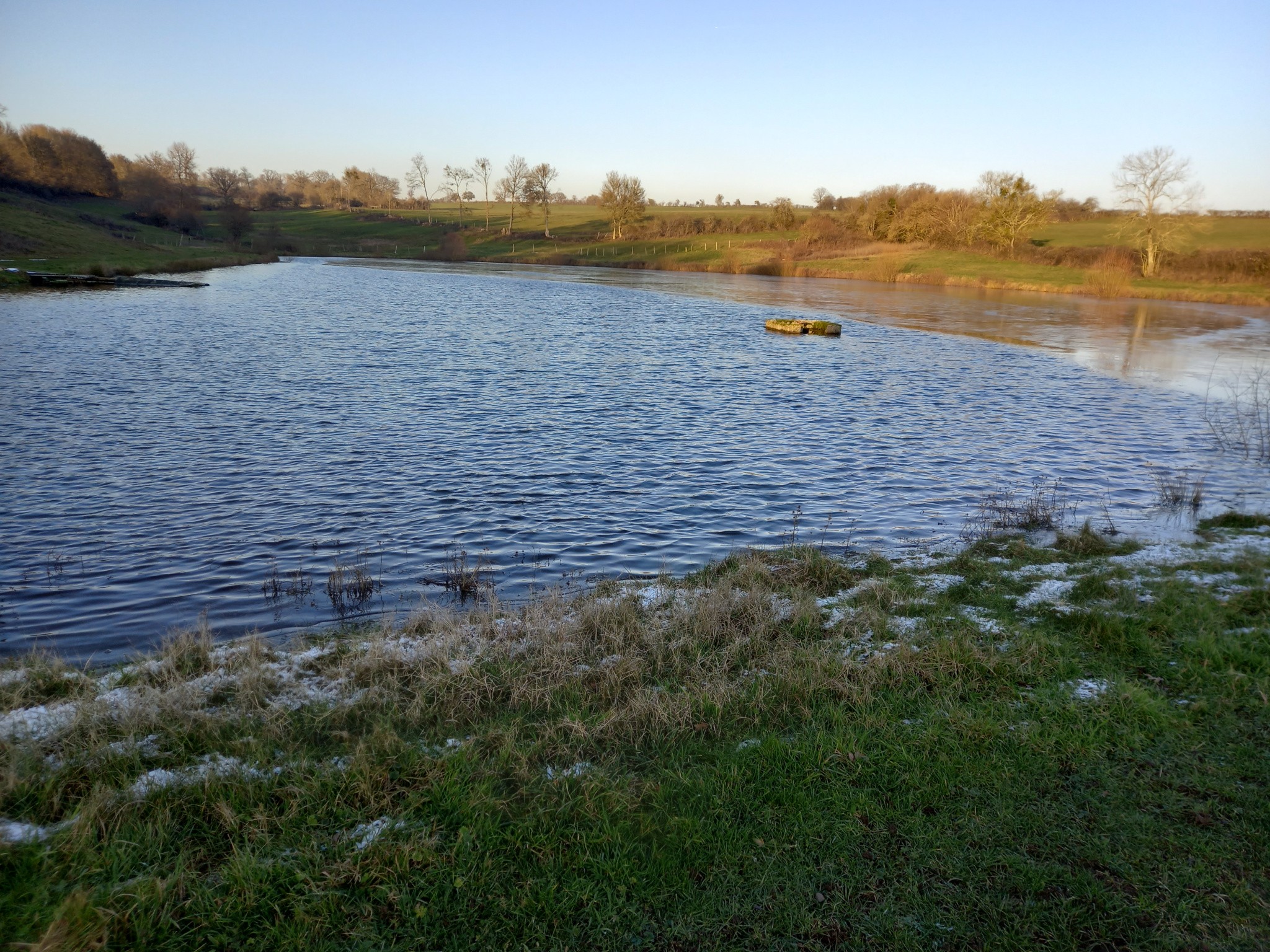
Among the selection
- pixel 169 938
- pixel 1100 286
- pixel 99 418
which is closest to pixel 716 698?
pixel 169 938

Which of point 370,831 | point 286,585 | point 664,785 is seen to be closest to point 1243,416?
point 664,785

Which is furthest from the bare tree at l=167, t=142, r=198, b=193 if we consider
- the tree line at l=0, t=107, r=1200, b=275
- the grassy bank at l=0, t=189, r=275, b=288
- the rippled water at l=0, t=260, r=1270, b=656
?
the rippled water at l=0, t=260, r=1270, b=656

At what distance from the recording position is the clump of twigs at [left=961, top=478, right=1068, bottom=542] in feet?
39.1

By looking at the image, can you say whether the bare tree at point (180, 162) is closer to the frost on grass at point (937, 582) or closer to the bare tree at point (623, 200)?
the bare tree at point (623, 200)

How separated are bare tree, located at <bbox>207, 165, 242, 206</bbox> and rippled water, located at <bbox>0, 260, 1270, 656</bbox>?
100588mm

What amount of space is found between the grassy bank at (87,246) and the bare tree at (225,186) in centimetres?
3470

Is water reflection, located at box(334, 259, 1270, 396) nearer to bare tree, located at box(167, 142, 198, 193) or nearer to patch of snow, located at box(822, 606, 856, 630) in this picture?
patch of snow, located at box(822, 606, 856, 630)

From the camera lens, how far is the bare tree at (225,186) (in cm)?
12306

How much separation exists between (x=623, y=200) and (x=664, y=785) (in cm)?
11914

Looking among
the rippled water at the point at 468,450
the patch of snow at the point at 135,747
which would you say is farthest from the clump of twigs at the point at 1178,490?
the patch of snow at the point at 135,747

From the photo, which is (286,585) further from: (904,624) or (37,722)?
(904,624)

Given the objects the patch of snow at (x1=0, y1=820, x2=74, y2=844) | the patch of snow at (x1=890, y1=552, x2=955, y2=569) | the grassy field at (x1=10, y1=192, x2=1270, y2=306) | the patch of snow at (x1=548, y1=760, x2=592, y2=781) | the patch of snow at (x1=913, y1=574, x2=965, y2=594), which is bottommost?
the patch of snow at (x1=890, y1=552, x2=955, y2=569)

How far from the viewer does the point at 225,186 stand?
126 metres

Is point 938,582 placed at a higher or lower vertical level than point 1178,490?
higher
